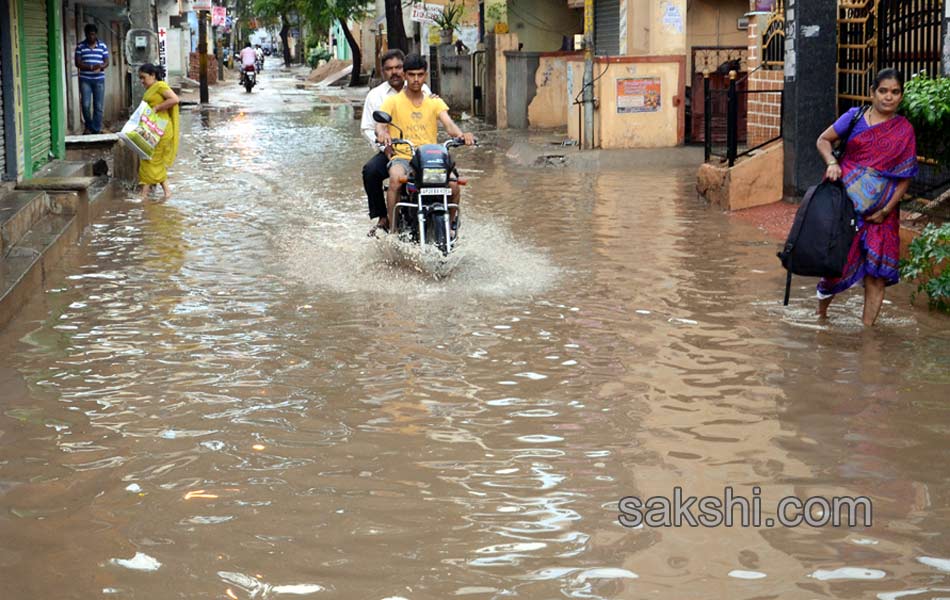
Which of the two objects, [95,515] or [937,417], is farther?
[937,417]

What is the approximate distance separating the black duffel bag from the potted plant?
88.8 ft

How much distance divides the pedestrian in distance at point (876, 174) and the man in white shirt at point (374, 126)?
363 cm

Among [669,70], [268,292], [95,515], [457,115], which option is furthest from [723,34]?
[95,515]

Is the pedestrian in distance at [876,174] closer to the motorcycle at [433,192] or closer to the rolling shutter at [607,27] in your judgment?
the motorcycle at [433,192]

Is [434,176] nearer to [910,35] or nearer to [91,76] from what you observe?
[910,35]

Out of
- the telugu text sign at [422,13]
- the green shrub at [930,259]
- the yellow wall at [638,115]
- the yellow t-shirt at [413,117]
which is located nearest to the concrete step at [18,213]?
the yellow t-shirt at [413,117]

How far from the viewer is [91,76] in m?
23.5

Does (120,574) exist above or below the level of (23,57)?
below

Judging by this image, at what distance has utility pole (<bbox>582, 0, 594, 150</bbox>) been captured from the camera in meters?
19.7

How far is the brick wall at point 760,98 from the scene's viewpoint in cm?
1539

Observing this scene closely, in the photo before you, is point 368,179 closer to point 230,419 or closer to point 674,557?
point 230,419

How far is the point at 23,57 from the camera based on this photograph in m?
15.3

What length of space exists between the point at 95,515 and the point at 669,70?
16425 millimetres

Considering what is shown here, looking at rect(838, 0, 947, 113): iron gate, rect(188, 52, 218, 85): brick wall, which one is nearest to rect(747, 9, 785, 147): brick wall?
rect(838, 0, 947, 113): iron gate
